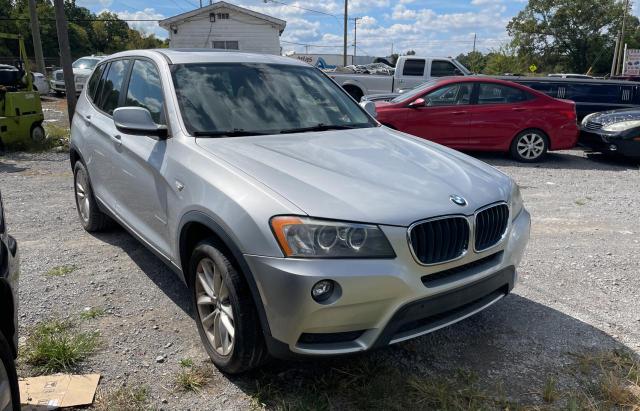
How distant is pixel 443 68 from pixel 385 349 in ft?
44.6

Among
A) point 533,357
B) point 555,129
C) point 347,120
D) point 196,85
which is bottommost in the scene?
point 533,357

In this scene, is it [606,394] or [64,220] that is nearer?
[606,394]

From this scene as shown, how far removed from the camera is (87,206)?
5.16 m

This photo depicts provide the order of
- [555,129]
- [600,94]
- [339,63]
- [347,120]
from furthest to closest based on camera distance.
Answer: [339,63]
[600,94]
[555,129]
[347,120]

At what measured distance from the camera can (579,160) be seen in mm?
10195

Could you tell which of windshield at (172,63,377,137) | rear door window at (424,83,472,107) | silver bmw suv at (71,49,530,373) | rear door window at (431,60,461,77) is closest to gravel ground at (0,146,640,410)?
silver bmw suv at (71,49,530,373)

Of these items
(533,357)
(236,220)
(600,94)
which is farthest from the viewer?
(600,94)

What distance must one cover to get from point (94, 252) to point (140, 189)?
1505mm

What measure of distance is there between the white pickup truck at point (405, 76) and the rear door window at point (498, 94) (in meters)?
5.58

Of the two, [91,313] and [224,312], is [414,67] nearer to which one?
[91,313]

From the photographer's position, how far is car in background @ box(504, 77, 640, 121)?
11492 mm

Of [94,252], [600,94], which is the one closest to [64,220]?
[94,252]

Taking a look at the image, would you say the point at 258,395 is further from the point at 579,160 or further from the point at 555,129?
the point at 579,160

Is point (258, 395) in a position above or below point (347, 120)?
below
